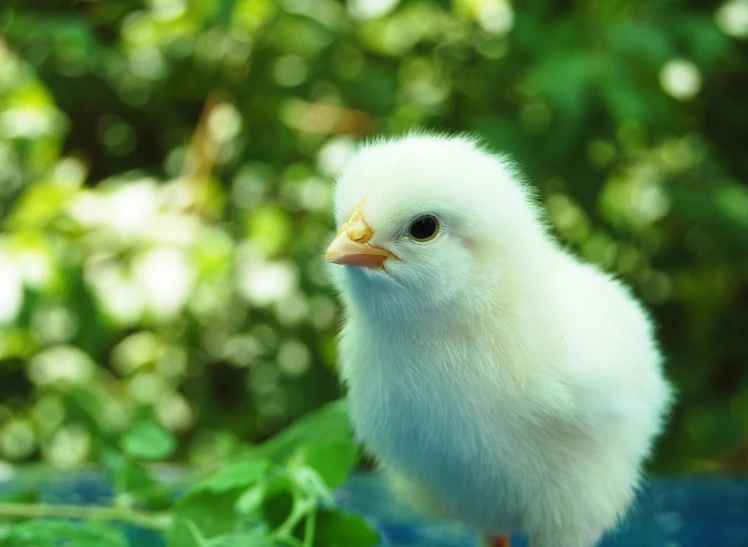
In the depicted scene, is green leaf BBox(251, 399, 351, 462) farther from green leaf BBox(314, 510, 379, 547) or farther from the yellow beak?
the yellow beak

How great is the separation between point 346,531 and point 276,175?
1.17 m

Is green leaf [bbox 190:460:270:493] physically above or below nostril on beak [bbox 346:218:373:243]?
below

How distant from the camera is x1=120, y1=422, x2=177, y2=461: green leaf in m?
0.93

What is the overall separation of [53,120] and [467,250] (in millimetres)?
1137

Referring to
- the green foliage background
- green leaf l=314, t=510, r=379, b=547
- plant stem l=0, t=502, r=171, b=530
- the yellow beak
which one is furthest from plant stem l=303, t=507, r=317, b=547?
the green foliage background

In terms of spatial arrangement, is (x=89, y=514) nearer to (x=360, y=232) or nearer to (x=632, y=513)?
(x=360, y=232)

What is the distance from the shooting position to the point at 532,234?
80cm

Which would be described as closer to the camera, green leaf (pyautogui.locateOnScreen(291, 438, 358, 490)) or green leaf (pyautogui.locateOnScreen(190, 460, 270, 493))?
green leaf (pyautogui.locateOnScreen(190, 460, 270, 493))

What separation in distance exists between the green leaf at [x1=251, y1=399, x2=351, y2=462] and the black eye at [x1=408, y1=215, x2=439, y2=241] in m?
0.27

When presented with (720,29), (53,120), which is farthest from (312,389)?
(720,29)

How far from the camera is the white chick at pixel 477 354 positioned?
735 mm

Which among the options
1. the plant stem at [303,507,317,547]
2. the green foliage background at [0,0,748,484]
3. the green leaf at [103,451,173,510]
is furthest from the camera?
the green foliage background at [0,0,748,484]

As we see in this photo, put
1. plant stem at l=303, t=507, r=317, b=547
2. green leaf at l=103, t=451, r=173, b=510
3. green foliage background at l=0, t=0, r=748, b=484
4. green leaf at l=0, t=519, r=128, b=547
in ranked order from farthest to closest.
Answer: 1. green foliage background at l=0, t=0, r=748, b=484
2. green leaf at l=103, t=451, r=173, b=510
3. plant stem at l=303, t=507, r=317, b=547
4. green leaf at l=0, t=519, r=128, b=547

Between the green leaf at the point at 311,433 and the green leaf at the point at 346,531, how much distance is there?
13 centimetres
